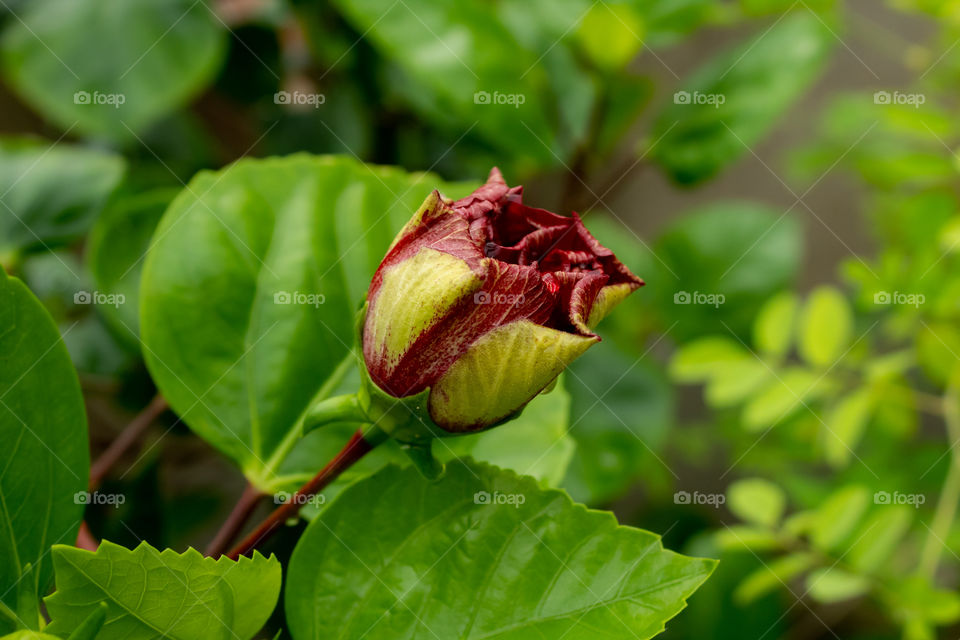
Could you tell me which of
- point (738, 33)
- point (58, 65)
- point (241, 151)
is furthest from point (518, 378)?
point (738, 33)

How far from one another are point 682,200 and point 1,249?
116cm

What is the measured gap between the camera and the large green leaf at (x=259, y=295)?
16.3 inches

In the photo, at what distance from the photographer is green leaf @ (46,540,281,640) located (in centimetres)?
26

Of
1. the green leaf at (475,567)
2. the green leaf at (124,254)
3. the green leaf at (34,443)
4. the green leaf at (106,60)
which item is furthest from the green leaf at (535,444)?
the green leaf at (106,60)

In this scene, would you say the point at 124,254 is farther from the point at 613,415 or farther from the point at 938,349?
the point at 938,349

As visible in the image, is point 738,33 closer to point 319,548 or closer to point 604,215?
point 604,215

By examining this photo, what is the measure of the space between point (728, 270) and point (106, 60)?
705 mm

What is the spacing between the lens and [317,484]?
339 mm

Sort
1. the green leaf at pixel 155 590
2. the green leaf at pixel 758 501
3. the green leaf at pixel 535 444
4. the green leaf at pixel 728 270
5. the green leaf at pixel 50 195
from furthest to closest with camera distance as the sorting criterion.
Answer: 1. the green leaf at pixel 728 270
2. the green leaf at pixel 758 501
3. the green leaf at pixel 50 195
4. the green leaf at pixel 535 444
5. the green leaf at pixel 155 590

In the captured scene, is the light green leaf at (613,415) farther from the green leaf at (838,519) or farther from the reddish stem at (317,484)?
the reddish stem at (317,484)

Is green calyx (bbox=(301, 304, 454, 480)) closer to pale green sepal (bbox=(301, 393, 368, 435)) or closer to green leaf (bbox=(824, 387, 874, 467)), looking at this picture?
pale green sepal (bbox=(301, 393, 368, 435))

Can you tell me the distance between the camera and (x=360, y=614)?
0.34 meters

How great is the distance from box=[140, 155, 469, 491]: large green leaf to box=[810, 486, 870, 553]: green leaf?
17.9 inches

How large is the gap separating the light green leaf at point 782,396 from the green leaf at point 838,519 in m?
0.09
